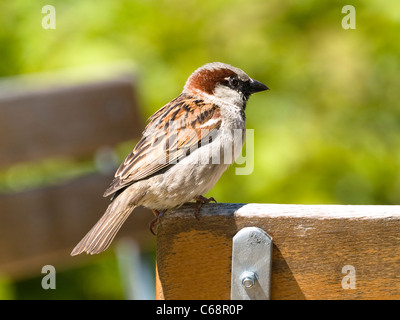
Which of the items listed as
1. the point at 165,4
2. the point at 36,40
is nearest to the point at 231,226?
the point at 165,4

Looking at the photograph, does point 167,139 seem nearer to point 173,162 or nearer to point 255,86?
point 173,162

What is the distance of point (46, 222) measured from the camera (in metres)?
2.60

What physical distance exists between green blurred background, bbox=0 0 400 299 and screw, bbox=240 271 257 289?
141 centimetres

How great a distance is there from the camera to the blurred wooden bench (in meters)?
2.56

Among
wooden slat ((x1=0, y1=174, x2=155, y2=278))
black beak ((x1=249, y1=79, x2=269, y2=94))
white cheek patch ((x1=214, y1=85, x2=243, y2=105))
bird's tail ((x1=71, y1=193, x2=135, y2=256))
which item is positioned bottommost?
wooden slat ((x1=0, y1=174, x2=155, y2=278))

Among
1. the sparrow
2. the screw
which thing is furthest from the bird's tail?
the screw

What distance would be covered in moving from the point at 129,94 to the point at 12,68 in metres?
0.78

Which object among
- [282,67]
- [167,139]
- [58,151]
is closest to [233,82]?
[167,139]

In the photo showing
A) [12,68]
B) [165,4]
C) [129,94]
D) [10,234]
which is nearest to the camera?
[10,234]

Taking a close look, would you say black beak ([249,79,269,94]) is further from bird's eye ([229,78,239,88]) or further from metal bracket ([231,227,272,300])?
metal bracket ([231,227,272,300])

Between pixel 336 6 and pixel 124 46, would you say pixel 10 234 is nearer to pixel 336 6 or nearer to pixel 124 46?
pixel 124 46

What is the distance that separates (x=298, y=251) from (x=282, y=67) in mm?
1783

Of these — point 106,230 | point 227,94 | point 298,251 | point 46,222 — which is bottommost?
point 46,222

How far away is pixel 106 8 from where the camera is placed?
3.03 metres
